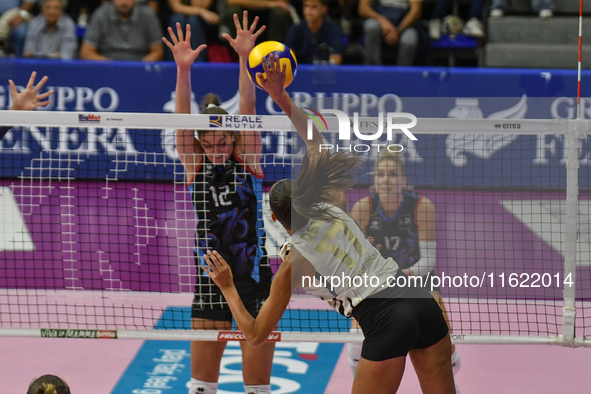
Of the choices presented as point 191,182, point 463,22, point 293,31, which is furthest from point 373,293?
point 463,22

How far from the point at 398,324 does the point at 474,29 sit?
24.2ft

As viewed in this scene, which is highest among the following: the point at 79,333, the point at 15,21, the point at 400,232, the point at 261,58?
the point at 15,21

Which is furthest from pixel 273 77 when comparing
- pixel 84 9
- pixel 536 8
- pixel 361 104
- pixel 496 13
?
pixel 84 9

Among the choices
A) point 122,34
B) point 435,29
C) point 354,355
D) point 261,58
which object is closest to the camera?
point 261,58

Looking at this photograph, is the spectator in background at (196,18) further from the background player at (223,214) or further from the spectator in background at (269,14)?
the background player at (223,214)

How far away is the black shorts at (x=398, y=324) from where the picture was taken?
145 inches

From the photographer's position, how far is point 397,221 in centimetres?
532

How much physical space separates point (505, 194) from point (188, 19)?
5.00m

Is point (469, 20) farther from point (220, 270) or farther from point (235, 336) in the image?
point (220, 270)

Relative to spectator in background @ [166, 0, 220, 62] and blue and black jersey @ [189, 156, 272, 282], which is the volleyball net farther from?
spectator in background @ [166, 0, 220, 62]

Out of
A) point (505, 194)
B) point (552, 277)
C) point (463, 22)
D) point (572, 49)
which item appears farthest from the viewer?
point (463, 22)

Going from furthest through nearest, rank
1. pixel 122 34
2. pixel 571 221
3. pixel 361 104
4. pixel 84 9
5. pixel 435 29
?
pixel 84 9 < pixel 435 29 < pixel 122 34 < pixel 361 104 < pixel 571 221

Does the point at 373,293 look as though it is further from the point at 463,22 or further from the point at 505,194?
Result: the point at 463,22

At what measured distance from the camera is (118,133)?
8414 millimetres
